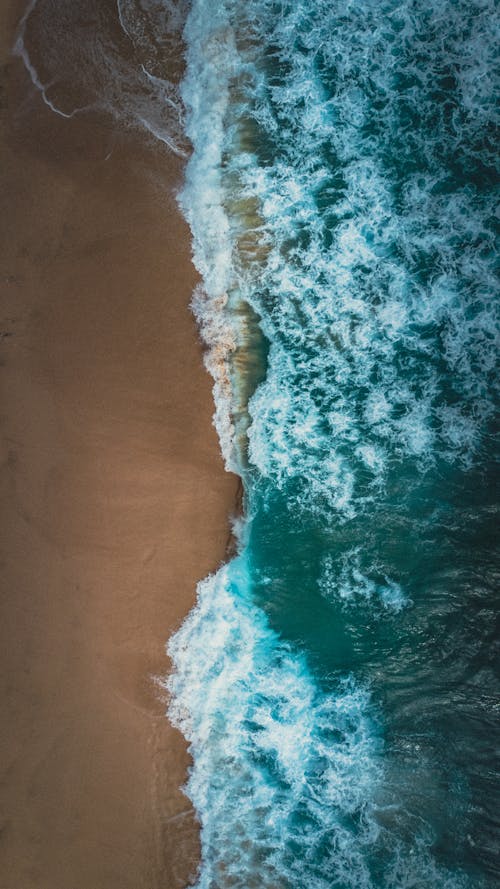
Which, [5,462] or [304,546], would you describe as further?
[304,546]

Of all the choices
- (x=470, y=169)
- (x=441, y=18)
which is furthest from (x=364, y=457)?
(x=441, y=18)

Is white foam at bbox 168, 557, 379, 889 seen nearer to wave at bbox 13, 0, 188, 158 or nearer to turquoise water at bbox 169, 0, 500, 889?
turquoise water at bbox 169, 0, 500, 889

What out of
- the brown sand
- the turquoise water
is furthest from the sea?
the brown sand

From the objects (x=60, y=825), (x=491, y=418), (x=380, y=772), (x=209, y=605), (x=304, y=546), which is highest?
(x=491, y=418)

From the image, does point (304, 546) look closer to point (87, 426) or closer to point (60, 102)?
point (87, 426)

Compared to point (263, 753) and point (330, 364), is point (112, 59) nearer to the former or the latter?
point (330, 364)

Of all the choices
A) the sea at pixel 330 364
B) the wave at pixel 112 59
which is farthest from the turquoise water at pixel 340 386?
the wave at pixel 112 59

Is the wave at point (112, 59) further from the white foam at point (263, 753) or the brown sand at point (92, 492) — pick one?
the white foam at point (263, 753)
